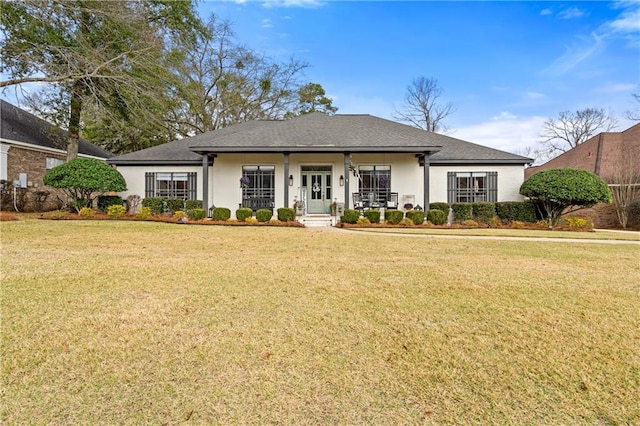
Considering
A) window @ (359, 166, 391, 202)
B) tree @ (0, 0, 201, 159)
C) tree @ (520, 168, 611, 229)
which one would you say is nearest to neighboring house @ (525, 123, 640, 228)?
tree @ (520, 168, 611, 229)

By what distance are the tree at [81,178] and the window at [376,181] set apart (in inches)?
444

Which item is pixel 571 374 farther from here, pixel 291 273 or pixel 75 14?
pixel 75 14

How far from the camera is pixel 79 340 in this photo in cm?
296

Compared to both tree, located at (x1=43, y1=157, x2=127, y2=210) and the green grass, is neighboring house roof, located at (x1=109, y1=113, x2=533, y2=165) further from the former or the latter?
the green grass

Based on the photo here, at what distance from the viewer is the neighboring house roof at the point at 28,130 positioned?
1633 cm

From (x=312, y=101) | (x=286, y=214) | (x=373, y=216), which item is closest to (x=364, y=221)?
(x=373, y=216)

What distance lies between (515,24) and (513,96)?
33.4 ft

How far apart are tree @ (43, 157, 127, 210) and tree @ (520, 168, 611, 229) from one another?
1808cm

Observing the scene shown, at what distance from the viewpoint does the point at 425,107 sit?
32.7m

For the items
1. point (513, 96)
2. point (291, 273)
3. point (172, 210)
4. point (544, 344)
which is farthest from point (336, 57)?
point (544, 344)

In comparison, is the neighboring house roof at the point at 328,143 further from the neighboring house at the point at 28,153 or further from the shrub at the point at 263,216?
the neighboring house at the point at 28,153

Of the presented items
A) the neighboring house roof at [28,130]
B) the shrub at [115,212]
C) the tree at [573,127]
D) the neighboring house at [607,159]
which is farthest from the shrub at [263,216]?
the tree at [573,127]

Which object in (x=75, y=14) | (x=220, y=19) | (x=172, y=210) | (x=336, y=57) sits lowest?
(x=172, y=210)

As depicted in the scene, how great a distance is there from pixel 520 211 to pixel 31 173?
23.8m
